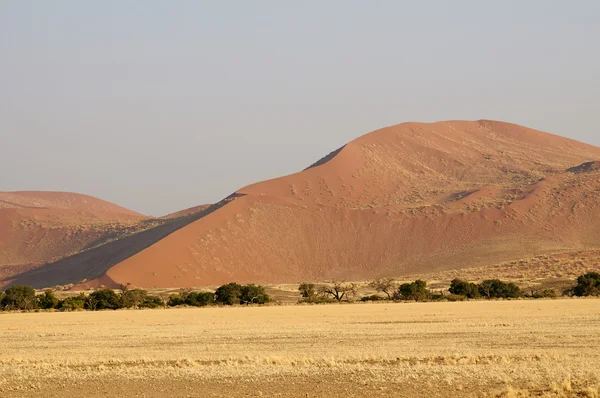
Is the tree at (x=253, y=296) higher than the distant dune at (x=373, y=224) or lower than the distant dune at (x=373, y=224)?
lower

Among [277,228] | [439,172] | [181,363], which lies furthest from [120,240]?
[181,363]

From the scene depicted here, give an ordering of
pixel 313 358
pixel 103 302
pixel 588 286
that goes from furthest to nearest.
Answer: pixel 588 286
pixel 103 302
pixel 313 358

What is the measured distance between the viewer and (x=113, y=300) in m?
55.9

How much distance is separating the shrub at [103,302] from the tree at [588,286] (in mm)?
32079

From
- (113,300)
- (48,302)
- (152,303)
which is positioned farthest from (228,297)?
(48,302)

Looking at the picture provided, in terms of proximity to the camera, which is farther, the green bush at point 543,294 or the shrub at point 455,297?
the green bush at point 543,294

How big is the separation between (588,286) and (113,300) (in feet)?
108

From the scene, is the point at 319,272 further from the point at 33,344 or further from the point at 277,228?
the point at 33,344

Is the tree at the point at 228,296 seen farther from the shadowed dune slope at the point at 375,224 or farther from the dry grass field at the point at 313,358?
the shadowed dune slope at the point at 375,224

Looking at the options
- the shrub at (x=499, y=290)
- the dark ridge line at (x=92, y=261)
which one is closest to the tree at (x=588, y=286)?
the shrub at (x=499, y=290)

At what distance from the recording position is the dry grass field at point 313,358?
16.4 metres

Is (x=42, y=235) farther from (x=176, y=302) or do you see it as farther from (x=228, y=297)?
(x=228, y=297)

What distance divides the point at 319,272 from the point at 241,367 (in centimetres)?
7841

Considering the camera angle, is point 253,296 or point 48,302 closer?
point 48,302
